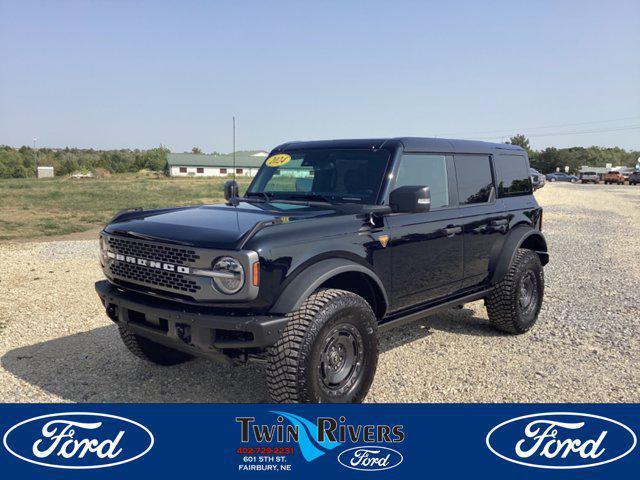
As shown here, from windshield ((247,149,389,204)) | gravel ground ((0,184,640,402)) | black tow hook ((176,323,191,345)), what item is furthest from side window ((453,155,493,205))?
black tow hook ((176,323,191,345))

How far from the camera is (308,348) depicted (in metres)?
3.28

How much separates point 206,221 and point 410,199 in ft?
4.93

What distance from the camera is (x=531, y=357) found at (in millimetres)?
5027

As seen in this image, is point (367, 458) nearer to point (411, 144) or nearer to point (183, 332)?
point (183, 332)

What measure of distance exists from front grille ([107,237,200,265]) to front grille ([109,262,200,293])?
0.08 meters

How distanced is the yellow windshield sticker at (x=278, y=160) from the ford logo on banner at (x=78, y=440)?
8.92 feet

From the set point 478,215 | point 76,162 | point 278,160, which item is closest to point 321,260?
point 278,160

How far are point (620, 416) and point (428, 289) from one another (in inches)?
68.2

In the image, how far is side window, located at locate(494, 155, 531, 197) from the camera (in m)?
5.55

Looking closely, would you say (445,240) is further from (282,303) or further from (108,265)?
(108,265)

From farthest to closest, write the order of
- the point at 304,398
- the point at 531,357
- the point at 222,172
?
the point at 222,172
the point at 531,357
the point at 304,398

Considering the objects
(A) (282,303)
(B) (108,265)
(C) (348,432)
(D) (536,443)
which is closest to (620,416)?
(D) (536,443)

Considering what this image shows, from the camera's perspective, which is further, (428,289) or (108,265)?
(428,289)

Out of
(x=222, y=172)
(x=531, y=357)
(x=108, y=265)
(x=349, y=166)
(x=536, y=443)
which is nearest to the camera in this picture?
(x=536, y=443)
